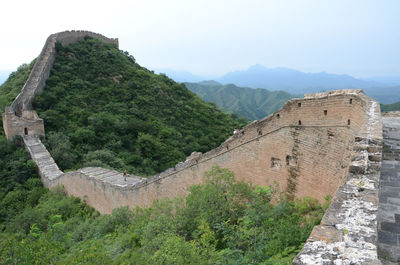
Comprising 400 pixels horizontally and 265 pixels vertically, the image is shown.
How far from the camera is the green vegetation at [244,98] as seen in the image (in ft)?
313

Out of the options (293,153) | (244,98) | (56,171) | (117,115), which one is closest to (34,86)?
(117,115)

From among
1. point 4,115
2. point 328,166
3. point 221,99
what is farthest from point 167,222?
point 221,99

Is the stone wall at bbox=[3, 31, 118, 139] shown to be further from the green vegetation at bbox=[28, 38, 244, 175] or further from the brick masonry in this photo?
the brick masonry

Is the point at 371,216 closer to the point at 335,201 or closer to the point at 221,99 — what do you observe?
the point at 335,201

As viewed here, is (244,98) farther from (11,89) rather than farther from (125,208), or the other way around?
(125,208)

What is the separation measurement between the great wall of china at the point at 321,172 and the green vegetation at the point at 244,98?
8069cm

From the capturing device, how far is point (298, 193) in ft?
24.5

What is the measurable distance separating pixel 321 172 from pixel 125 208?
6214 mm

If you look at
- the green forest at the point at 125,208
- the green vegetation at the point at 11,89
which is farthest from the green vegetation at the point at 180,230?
the green vegetation at the point at 11,89

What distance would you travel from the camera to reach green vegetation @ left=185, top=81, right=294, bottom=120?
95.5m

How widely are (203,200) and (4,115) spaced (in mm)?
14959

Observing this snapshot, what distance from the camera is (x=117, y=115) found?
853 inches

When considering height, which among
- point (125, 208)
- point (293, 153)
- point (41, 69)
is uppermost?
point (41, 69)

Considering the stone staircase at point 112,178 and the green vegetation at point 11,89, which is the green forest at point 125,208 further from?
the stone staircase at point 112,178
